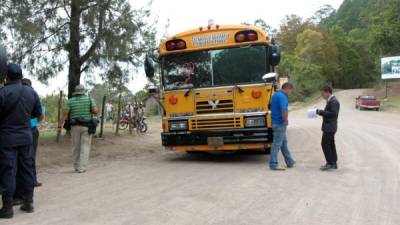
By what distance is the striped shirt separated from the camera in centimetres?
984

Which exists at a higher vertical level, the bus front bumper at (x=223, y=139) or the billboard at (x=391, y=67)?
the billboard at (x=391, y=67)

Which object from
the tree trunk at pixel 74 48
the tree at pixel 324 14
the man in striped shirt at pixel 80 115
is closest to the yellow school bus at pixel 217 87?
the man in striped shirt at pixel 80 115

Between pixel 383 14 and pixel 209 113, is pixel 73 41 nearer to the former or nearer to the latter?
pixel 209 113

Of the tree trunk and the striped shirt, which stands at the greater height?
the tree trunk

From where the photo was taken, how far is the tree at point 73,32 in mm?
12328

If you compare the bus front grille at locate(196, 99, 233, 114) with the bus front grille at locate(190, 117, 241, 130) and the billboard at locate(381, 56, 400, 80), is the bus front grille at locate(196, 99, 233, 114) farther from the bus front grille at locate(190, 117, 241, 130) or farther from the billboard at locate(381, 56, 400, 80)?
the billboard at locate(381, 56, 400, 80)

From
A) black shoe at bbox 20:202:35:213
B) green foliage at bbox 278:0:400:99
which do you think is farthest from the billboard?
black shoe at bbox 20:202:35:213

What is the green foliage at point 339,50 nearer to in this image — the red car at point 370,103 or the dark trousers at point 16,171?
the red car at point 370,103

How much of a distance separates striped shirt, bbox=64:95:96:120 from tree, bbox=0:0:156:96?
339 cm

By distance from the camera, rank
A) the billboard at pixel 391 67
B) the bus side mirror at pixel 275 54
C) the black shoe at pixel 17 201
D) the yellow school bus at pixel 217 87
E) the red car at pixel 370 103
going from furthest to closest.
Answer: the billboard at pixel 391 67
the red car at pixel 370 103
the yellow school bus at pixel 217 87
the bus side mirror at pixel 275 54
the black shoe at pixel 17 201

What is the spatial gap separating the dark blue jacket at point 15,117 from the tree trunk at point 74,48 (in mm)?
6798

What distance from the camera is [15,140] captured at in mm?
6262

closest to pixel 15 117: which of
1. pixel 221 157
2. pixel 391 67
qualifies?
pixel 221 157

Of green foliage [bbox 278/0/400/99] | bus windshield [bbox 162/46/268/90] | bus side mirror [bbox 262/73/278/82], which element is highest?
green foliage [bbox 278/0/400/99]
